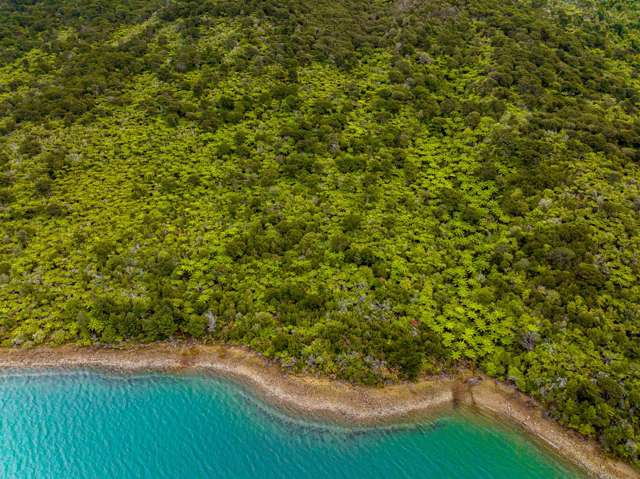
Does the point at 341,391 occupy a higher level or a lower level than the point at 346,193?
lower

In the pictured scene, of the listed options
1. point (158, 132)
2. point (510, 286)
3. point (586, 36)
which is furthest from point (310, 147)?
point (586, 36)

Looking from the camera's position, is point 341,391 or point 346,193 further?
point 346,193

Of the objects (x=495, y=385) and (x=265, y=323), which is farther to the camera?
(x=265, y=323)

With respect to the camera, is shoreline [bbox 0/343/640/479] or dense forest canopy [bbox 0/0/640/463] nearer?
shoreline [bbox 0/343/640/479]

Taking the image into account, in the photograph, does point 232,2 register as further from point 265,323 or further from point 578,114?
point 265,323
